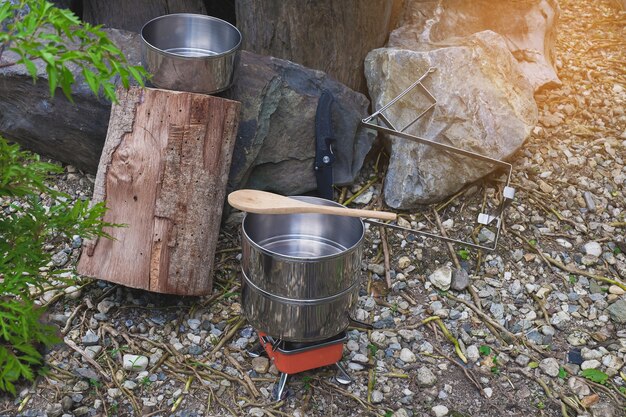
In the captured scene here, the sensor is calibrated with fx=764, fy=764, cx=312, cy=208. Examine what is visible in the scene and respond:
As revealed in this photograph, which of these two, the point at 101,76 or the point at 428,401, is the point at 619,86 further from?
the point at 101,76

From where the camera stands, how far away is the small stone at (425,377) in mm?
3004

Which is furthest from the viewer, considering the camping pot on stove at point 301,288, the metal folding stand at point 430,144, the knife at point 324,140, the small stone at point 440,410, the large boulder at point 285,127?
the knife at point 324,140

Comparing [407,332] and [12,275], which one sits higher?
[12,275]

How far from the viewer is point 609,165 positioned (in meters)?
4.11

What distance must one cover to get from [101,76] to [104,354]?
1.42 m

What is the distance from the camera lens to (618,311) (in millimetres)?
3381

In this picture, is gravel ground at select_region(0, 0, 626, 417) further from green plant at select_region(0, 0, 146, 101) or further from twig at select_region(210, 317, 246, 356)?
green plant at select_region(0, 0, 146, 101)

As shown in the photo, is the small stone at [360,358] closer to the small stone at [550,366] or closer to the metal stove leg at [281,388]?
the metal stove leg at [281,388]

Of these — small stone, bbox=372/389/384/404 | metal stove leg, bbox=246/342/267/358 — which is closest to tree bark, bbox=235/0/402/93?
metal stove leg, bbox=246/342/267/358

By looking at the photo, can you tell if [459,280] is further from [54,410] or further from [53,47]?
[53,47]

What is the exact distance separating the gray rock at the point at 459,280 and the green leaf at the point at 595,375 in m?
0.63

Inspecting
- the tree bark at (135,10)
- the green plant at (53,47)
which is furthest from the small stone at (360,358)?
the tree bark at (135,10)

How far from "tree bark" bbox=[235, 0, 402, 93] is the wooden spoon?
1.29 meters

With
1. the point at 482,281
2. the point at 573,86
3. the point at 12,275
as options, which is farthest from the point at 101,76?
the point at 573,86
